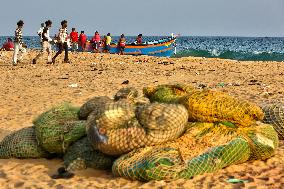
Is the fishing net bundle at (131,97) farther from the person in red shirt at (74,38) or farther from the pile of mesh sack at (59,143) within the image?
the person in red shirt at (74,38)

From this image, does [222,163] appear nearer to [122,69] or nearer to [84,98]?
[84,98]

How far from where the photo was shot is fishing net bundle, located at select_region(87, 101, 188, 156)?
17.2ft

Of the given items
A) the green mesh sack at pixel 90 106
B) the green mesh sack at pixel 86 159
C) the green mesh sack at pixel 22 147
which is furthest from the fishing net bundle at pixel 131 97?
the green mesh sack at pixel 22 147

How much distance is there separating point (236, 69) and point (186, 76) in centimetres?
313

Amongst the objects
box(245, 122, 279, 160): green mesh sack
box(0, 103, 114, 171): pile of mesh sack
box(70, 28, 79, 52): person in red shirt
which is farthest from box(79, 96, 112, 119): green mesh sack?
box(70, 28, 79, 52): person in red shirt

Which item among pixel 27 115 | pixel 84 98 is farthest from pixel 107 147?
pixel 84 98

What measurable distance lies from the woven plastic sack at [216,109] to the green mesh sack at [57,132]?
1487 millimetres

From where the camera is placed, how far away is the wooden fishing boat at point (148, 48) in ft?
103

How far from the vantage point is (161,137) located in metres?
5.25

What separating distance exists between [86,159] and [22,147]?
3.72ft

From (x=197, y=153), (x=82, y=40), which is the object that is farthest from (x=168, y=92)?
(x=82, y=40)

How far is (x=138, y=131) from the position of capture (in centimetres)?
523

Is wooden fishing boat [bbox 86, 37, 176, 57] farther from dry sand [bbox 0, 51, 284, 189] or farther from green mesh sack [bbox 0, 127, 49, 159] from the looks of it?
green mesh sack [bbox 0, 127, 49, 159]

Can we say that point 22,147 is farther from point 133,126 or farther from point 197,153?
point 197,153
